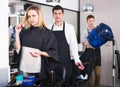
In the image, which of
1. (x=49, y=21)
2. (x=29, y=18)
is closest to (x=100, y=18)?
(x=49, y=21)

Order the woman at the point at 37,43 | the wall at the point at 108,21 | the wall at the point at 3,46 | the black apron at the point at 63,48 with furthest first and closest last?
the wall at the point at 108,21
the black apron at the point at 63,48
the woman at the point at 37,43
the wall at the point at 3,46

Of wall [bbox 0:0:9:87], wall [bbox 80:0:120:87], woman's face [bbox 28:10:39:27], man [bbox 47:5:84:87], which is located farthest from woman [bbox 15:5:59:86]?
wall [bbox 80:0:120:87]

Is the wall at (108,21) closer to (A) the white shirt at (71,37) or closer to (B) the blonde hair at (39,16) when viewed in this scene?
(A) the white shirt at (71,37)

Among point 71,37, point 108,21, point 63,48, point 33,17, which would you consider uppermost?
point 108,21

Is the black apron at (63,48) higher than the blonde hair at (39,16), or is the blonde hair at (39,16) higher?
the blonde hair at (39,16)

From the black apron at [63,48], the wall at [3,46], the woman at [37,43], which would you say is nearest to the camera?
the wall at [3,46]

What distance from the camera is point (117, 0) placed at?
454cm

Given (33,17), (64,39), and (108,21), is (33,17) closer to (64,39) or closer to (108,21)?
(64,39)

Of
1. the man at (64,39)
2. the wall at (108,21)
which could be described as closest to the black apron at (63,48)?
the man at (64,39)

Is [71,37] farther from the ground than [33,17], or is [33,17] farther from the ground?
[33,17]

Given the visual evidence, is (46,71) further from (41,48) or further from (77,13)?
(77,13)

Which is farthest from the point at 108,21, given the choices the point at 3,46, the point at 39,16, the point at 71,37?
the point at 3,46

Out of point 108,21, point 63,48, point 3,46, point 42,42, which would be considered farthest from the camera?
point 108,21

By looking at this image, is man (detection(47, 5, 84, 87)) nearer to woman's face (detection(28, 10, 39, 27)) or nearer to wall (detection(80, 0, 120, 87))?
woman's face (detection(28, 10, 39, 27))
